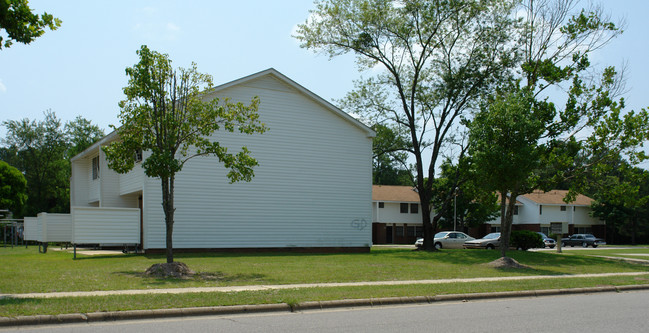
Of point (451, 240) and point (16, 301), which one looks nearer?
point (16, 301)

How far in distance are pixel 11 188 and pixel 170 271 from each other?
45.4 m

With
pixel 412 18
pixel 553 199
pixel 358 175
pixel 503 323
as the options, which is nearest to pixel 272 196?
pixel 358 175

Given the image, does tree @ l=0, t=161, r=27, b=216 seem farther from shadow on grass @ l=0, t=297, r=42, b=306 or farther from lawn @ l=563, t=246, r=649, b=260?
lawn @ l=563, t=246, r=649, b=260

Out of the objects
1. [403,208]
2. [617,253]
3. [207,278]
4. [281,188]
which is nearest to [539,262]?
[281,188]

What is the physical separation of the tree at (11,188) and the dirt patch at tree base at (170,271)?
43.3 metres

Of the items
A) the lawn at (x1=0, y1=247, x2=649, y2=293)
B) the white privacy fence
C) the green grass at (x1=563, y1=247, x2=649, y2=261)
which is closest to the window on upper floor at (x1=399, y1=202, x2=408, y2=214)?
the green grass at (x1=563, y1=247, x2=649, y2=261)

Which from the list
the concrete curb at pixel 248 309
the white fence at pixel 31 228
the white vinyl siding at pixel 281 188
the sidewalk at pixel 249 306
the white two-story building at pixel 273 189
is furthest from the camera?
the white fence at pixel 31 228

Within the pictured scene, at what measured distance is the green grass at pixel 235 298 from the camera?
973cm

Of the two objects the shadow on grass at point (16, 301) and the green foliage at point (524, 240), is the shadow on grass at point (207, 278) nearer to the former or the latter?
the shadow on grass at point (16, 301)

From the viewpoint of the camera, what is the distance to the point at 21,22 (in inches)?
444

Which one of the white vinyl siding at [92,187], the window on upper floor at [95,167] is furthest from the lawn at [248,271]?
the window on upper floor at [95,167]

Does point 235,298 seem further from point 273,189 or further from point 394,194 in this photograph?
point 394,194

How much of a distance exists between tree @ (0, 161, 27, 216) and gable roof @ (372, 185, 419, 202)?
112 ft

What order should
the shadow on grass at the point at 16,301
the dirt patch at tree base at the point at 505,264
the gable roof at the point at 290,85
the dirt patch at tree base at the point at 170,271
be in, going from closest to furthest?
1. the shadow on grass at the point at 16,301
2. the dirt patch at tree base at the point at 170,271
3. the dirt patch at tree base at the point at 505,264
4. the gable roof at the point at 290,85
